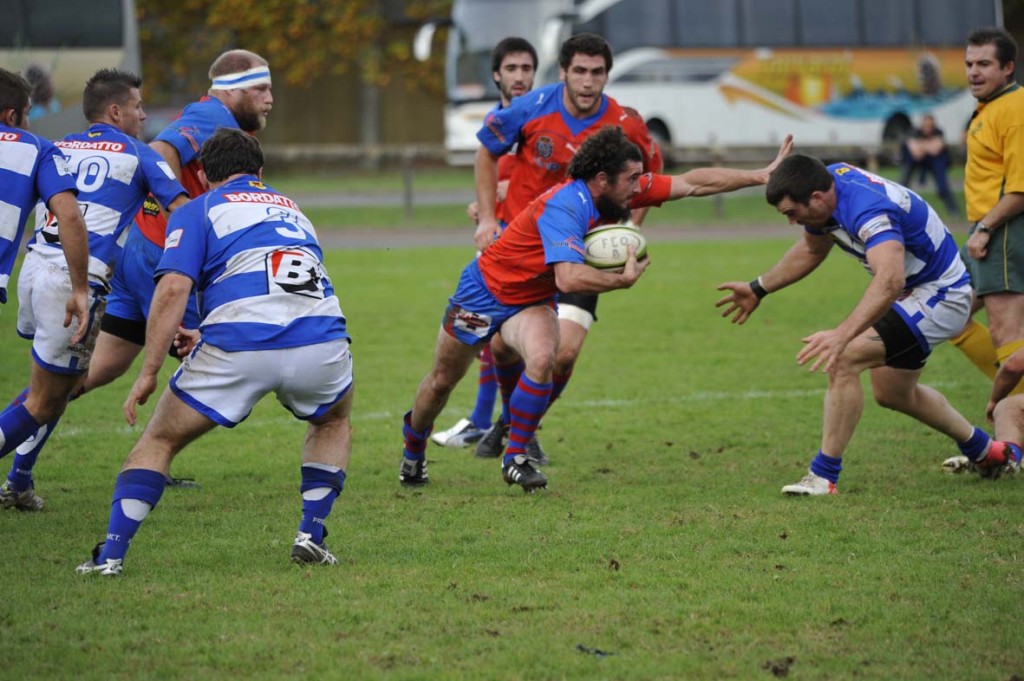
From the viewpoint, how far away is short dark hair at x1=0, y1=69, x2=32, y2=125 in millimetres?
6254

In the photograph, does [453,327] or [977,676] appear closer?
[977,676]

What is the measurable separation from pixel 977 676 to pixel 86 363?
14.0ft

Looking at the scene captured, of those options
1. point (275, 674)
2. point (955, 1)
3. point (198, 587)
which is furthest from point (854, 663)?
point (955, 1)

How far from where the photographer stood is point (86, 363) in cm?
655

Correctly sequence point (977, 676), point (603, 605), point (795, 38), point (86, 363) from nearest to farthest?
1. point (977, 676)
2. point (603, 605)
3. point (86, 363)
4. point (795, 38)

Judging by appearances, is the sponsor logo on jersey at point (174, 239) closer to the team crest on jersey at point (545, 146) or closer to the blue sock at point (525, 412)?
the blue sock at point (525, 412)

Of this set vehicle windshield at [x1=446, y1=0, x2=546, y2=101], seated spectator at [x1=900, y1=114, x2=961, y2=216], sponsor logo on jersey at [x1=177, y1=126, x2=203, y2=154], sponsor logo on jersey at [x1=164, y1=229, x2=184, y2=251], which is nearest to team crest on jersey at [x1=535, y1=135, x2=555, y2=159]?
sponsor logo on jersey at [x1=177, y1=126, x2=203, y2=154]

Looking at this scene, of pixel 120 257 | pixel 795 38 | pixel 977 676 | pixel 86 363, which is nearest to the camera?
pixel 977 676

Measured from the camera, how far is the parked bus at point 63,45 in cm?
2333

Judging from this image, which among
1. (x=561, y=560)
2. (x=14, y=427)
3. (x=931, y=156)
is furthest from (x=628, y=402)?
(x=931, y=156)

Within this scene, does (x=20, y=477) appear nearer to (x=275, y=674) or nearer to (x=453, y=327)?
(x=453, y=327)

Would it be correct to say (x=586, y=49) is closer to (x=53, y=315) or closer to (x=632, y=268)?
(x=632, y=268)

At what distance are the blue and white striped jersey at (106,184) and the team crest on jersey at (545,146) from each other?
2.48 m

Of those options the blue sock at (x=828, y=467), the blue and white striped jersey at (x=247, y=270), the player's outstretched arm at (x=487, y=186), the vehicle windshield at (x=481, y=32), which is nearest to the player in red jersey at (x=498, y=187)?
the player's outstretched arm at (x=487, y=186)
